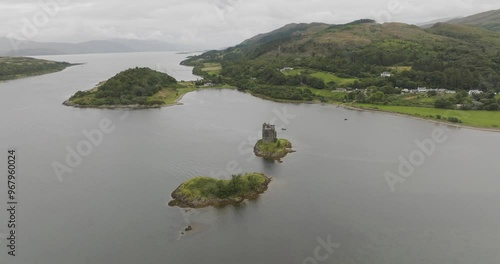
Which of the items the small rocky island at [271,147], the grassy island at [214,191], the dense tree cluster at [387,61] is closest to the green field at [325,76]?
the dense tree cluster at [387,61]

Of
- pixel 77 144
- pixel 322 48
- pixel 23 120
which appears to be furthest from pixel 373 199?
pixel 322 48

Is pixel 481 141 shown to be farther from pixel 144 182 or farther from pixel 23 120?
pixel 23 120

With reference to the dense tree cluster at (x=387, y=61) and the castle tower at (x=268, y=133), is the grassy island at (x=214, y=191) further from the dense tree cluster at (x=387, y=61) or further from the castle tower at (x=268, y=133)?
the dense tree cluster at (x=387, y=61)

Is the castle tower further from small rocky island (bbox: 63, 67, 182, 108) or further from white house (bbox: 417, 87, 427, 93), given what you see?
white house (bbox: 417, 87, 427, 93)

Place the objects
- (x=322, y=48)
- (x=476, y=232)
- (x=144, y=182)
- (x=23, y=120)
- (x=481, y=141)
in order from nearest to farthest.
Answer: (x=476, y=232) → (x=144, y=182) → (x=481, y=141) → (x=23, y=120) → (x=322, y=48)

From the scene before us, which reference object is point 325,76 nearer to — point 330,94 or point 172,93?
point 330,94

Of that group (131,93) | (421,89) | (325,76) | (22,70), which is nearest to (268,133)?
(131,93)
